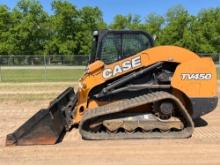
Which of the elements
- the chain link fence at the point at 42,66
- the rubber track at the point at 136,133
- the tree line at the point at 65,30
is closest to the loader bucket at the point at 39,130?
the rubber track at the point at 136,133

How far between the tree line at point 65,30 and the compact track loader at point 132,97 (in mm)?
38676

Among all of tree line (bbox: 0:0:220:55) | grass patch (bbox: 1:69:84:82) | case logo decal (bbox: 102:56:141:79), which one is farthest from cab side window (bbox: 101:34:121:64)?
tree line (bbox: 0:0:220:55)

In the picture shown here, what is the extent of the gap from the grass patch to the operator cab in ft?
57.2

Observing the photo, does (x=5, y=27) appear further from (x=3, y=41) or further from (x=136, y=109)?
(x=136, y=109)

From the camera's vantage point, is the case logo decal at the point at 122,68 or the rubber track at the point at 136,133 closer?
the rubber track at the point at 136,133

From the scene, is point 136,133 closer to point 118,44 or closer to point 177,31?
point 118,44

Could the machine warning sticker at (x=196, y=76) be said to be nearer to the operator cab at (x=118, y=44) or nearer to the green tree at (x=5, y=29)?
the operator cab at (x=118, y=44)

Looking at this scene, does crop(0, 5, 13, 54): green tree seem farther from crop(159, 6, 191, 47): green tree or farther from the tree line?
crop(159, 6, 191, 47): green tree

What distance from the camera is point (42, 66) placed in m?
29.6

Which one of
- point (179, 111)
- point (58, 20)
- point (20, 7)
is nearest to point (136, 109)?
point (179, 111)

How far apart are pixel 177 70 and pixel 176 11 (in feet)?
176

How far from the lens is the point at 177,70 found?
909 cm

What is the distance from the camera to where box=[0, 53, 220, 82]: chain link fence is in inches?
1132

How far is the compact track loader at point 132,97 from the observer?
8812 millimetres
